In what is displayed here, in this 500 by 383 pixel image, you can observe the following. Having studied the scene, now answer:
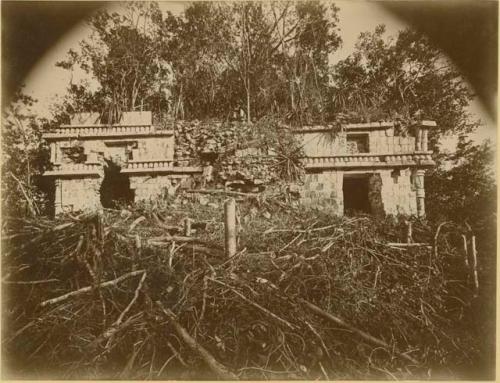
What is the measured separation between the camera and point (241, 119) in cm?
666

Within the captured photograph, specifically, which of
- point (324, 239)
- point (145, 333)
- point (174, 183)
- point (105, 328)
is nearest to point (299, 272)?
point (324, 239)

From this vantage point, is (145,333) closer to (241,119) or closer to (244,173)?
(244,173)

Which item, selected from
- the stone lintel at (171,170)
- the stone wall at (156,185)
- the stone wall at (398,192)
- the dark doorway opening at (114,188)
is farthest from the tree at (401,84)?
the dark doorway opening at (114,188)

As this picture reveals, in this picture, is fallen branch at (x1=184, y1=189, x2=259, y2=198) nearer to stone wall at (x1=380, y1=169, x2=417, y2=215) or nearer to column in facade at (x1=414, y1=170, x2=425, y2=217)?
stone wall at (x1=380, y1=169, x2=417, y2=215)

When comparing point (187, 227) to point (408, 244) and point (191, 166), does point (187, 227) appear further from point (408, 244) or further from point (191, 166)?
point (408, 244)

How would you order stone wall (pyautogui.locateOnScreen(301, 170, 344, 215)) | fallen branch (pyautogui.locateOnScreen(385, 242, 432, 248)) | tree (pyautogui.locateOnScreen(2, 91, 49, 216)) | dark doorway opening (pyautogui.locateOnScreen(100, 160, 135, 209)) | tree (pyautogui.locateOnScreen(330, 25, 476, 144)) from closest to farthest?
tree (pyautogui.locateOnScreen(2, 91, 49, 216)) < fallen branch (pyautogui.locateOnScreen(385, 242, 432, 248)) < tree (pyautogui.locateOnScreen(330, 25, 476, 144)) < stone wall (pyautogui.locateOnScreen(301, 170, 344, 215)) < dark doorway opening (pyautogui.locateOnScreen(100, 160, 135, 209))

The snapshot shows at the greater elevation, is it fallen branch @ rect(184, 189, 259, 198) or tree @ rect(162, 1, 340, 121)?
tree @ rect(162, 1, 340, 121)

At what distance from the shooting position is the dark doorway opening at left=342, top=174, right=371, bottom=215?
6.06 meters

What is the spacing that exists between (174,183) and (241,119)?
1.47 m

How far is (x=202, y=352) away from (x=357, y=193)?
12.4 ft

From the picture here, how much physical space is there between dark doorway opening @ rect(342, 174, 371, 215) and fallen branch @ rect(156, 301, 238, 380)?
9.40 feet

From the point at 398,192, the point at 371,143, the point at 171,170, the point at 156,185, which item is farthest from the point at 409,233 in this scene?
the point at 156,185

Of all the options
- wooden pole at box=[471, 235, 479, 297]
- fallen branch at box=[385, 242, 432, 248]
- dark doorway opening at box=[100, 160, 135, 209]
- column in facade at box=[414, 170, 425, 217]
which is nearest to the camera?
wooden pole at box=[471, 235, 479, 297]

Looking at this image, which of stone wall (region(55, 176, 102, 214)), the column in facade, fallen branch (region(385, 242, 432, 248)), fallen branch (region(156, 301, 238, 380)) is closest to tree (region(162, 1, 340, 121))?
the column in facade
